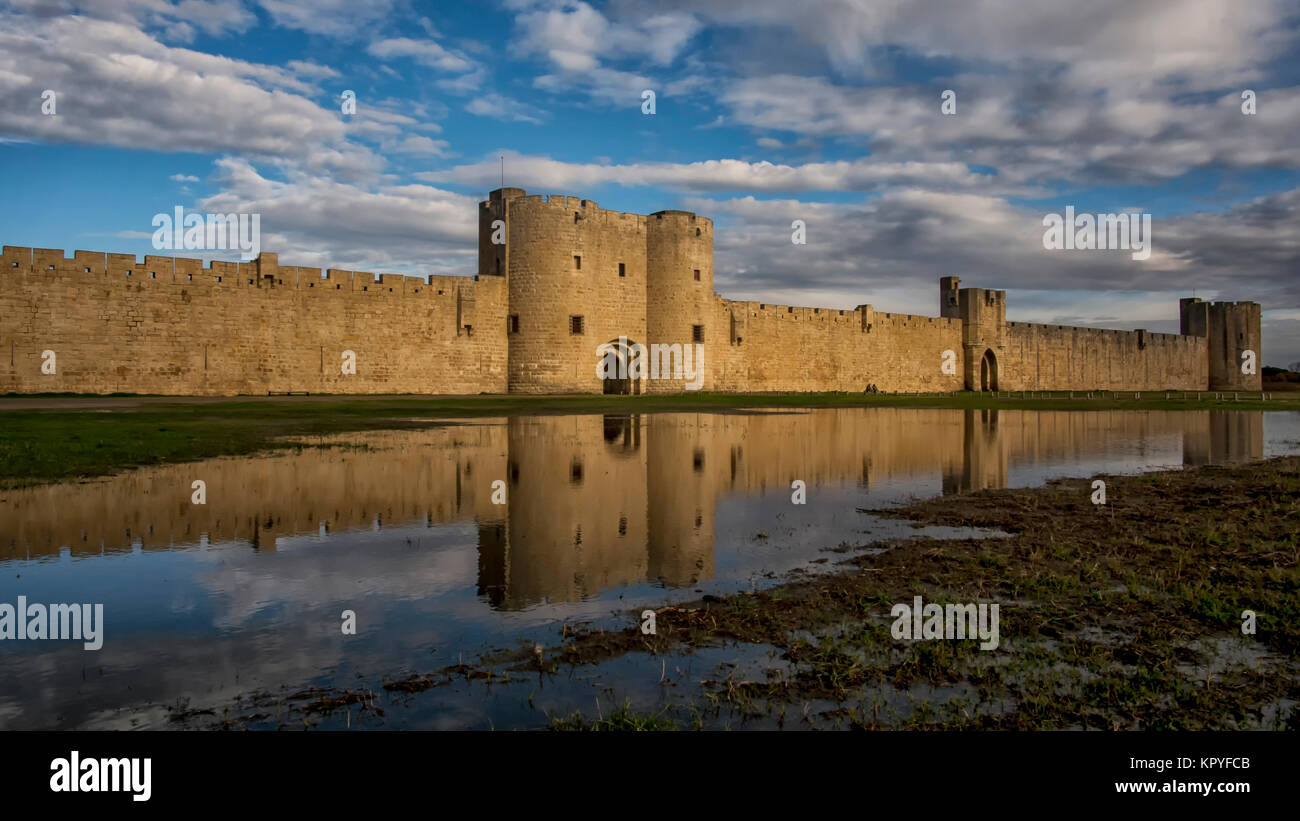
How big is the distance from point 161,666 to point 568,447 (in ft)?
36.6

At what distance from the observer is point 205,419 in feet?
64.4

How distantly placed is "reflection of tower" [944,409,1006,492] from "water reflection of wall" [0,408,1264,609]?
6cm

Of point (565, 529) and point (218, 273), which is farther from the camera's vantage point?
point (218, 273)

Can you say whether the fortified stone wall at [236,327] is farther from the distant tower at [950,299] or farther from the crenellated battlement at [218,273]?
the distant tower at [950,299]

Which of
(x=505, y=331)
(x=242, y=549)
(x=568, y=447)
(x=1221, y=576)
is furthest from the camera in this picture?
(x=505, y=331)

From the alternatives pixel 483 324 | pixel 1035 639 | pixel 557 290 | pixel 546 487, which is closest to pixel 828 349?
pixel 557 290

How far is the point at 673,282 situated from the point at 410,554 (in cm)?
3610

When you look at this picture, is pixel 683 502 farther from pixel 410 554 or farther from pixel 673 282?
pixel 673 282

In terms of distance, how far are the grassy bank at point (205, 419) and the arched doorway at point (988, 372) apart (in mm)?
22512

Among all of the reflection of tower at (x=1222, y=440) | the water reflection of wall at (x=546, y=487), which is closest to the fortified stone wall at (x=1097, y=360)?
the reflection of tower at (x=1222, y=440)

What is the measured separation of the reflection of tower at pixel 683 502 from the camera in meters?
6.23
